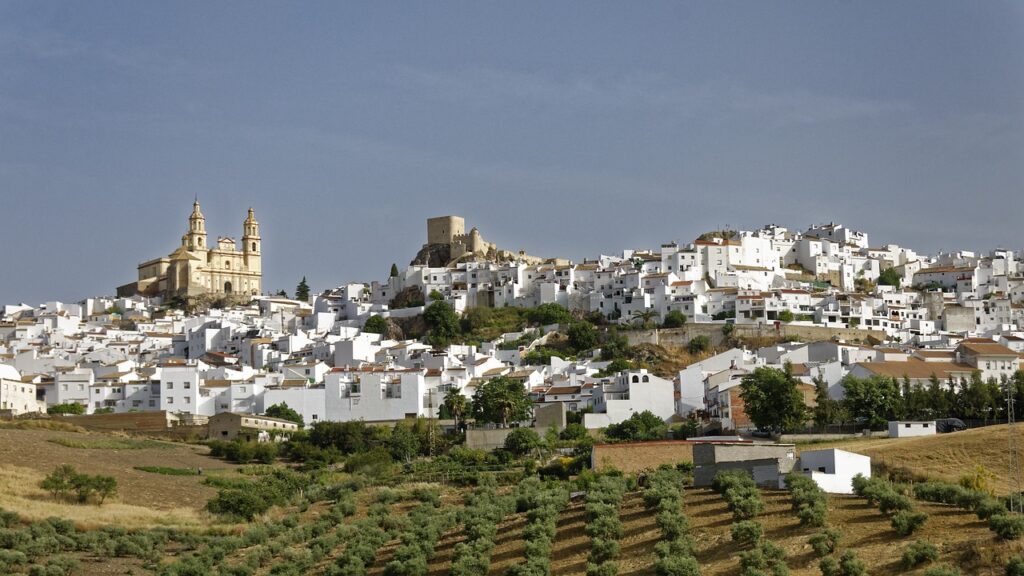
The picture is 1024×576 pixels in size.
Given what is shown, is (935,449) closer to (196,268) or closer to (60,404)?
(60,404)

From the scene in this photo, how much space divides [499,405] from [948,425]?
17.0 m

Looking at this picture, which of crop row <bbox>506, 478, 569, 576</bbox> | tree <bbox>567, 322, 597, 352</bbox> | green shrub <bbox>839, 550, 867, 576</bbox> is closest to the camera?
green shrub <bbox>839, 550, 867, 576</bbox>

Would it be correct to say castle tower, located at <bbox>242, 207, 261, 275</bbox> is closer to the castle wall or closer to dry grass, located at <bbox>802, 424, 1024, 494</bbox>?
the castle wall

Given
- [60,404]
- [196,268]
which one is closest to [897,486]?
[60,404]

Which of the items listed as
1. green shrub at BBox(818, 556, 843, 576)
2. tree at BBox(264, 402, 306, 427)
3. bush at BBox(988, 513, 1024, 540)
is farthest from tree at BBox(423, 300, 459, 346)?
bush at BBox(988, 513, 1024, 540)

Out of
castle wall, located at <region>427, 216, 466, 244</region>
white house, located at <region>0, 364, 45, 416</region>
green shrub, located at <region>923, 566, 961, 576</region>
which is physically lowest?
green shrub, located at <region>923, 566, 961, 576</region>

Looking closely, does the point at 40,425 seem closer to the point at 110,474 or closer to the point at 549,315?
the point at 110,474

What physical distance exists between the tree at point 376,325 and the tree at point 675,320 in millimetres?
17174

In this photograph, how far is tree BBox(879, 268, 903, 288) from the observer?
97.0m

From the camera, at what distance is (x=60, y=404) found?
6738 centimetres

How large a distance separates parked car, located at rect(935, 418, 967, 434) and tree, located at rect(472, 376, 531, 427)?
1613 centimetres

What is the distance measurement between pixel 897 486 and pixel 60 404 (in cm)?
4453

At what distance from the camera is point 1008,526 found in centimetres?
2630

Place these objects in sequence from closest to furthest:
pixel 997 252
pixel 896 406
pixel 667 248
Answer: pixel 896 406
pixel 667 248
pixel 997 252
